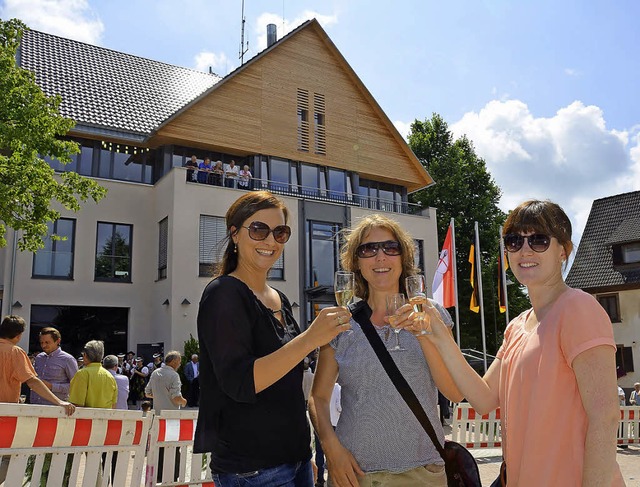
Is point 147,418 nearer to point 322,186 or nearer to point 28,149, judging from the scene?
point 28,149

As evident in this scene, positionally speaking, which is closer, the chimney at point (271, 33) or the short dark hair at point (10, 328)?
the short dark hair at point (10, 328)

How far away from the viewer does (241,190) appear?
75.2 feet

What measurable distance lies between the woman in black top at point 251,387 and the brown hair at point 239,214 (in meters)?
0.16

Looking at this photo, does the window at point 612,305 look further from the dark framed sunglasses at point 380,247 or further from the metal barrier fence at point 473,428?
the dark framed sunglasses at point 380,247

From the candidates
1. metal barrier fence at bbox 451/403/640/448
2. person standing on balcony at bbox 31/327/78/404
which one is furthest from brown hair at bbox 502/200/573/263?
metal barrier fence at bbox 451/403/640/448

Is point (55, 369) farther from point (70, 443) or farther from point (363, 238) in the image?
point (363, 238)

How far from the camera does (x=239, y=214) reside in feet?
9.22

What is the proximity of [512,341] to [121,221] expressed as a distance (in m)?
21.9

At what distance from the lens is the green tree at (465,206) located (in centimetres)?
3472

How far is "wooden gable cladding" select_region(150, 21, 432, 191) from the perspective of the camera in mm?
23906

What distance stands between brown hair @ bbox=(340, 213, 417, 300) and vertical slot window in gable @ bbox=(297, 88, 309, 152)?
23.3m

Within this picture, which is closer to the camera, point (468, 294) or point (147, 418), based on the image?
point (147, 418)

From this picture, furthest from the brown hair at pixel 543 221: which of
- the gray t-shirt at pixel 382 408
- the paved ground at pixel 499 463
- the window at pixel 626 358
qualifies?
the window at pixel 626 358

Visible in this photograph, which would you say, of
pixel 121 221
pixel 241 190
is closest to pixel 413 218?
pixel 241 190
